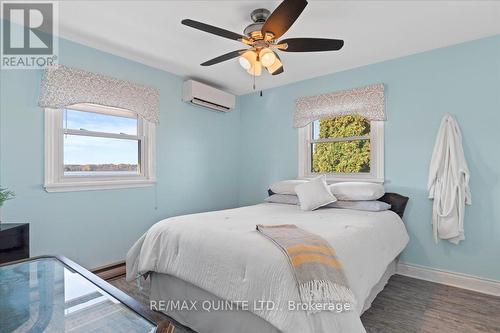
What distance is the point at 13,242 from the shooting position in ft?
6.61

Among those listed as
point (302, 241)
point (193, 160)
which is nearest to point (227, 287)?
point (302, 241)

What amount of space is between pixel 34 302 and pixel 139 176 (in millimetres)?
2286

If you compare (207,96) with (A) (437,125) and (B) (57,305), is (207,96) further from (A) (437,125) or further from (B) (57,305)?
(B) (57,305)

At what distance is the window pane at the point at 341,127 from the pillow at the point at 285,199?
104cm

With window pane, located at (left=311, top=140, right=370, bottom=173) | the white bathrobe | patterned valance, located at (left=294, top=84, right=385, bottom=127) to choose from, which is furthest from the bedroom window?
the white bathrobe

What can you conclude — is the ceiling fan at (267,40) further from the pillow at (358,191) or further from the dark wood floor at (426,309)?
the dark wood floor at (426,309)

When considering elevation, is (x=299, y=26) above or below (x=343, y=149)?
above

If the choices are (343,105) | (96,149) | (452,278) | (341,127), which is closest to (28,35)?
(96,149)

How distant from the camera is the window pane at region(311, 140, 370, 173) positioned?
3.39m

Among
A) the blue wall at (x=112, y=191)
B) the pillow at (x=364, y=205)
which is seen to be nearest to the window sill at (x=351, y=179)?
the pillow at (x=364, y=205)

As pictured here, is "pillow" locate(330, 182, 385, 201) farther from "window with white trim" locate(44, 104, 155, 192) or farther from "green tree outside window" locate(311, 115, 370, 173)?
"window with white trim" locate(44, 104, 155, 192)

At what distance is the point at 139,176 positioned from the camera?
10.8 ft

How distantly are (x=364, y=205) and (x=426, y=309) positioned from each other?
1017 millimetres

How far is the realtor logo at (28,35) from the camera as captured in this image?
7.16 feet
